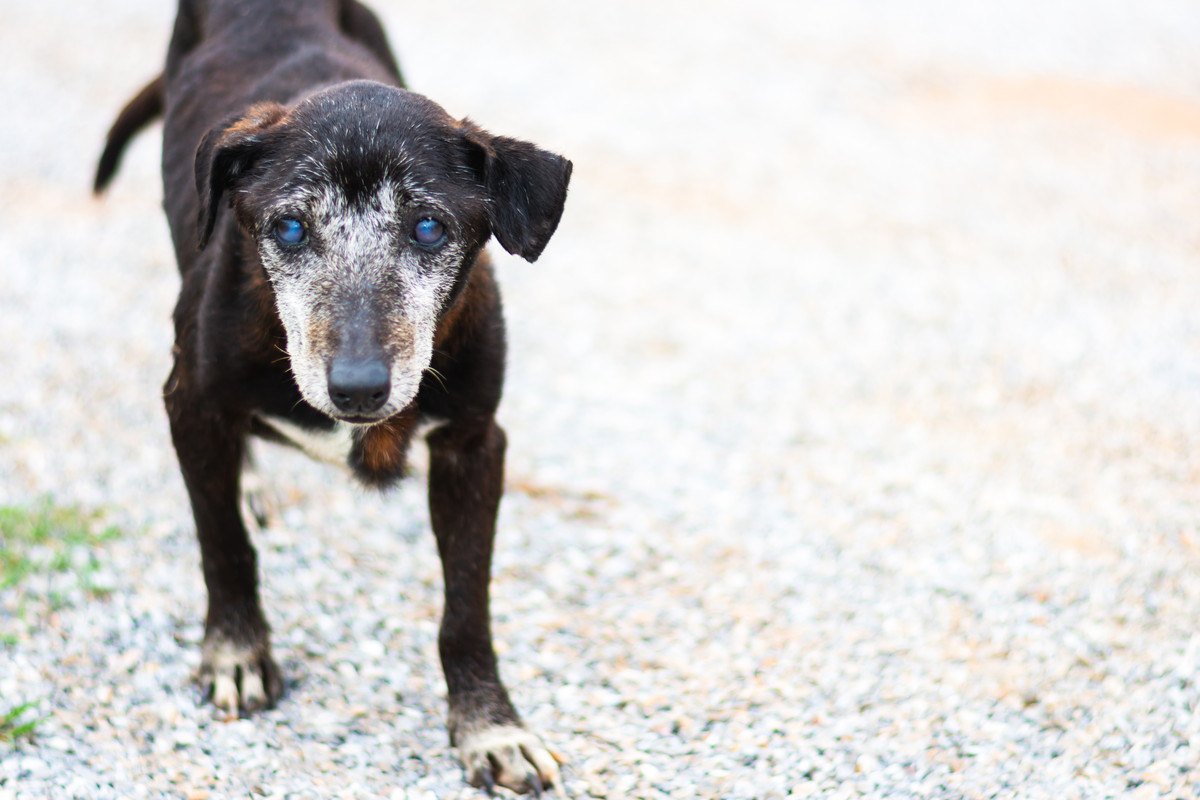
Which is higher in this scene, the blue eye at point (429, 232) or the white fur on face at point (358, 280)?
the blue eye at point (429, 232)

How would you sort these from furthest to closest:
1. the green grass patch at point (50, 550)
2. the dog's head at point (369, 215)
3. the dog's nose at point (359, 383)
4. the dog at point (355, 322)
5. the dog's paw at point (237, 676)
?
the green grass patch at point (50, 550) → the dog's paw at point (237, 676) → the dog at point (355, 322) → the dog's head at point (369, 215) → the dog's nose at point (359, 383)

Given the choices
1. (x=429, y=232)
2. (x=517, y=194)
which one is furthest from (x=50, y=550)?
(x=517, y=194)

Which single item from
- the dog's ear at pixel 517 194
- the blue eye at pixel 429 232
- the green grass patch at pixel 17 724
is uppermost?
the dog's ear at pixel 517 194

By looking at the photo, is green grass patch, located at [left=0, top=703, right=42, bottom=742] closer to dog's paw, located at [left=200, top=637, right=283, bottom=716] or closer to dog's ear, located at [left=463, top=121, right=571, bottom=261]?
dog's paw, located at [left=200, top=637, right=283, bottom=716]

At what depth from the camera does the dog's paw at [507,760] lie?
4328 millimetres

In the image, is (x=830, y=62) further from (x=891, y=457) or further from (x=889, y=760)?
(x=889, y=760)

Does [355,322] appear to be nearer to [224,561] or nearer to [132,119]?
[224,561]

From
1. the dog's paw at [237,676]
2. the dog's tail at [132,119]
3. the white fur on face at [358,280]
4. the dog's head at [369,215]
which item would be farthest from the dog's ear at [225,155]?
the dog's tail at [132,119]

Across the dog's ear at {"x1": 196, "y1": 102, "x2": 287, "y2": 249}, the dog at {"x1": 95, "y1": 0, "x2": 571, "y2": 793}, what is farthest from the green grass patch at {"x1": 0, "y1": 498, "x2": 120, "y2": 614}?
the dog's ear at {"x1": 196, "y1": 102, "x2": 287, "y2": 249}

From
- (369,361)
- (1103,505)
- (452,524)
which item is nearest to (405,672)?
(452,524)

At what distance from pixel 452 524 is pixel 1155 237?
8776 millimetres

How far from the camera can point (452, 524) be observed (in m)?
4.47

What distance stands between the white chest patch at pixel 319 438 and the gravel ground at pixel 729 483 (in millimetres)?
1028

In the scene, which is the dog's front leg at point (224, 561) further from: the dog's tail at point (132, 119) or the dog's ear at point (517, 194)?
the dog's tail at point (132, 119)
